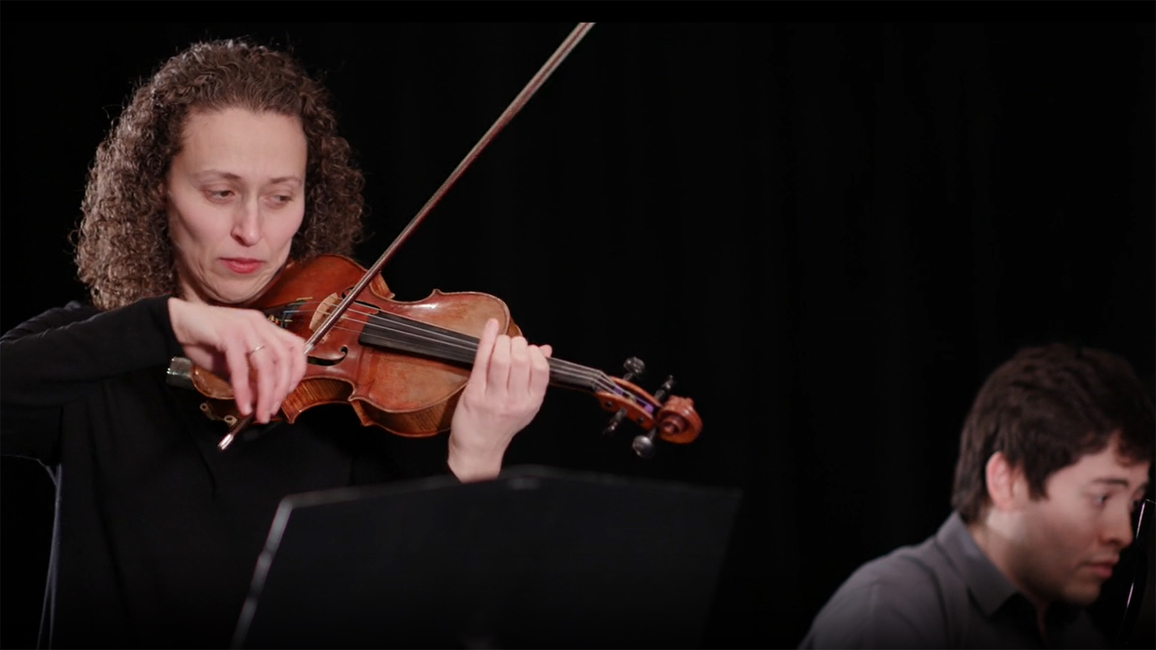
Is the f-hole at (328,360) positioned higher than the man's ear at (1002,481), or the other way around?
the f-hole at (328,360)

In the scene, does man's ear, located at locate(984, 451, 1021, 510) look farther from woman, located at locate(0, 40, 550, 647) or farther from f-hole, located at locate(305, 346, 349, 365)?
f-hole, located at locate(305, 346, 349, 365)

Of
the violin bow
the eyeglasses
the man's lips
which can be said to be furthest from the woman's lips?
the man's lips

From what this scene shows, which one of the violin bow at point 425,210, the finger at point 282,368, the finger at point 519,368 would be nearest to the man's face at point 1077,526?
the finger at point 519,368

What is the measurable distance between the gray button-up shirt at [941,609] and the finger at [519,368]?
64cm

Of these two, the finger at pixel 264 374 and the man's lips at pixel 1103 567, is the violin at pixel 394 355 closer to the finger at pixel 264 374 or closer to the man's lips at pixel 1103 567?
the finger at pixel 264 374

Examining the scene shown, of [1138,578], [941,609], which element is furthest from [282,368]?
[941,609]

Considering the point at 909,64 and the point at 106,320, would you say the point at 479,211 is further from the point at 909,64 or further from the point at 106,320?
the point at 106,320

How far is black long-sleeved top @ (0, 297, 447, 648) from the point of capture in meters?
1.43

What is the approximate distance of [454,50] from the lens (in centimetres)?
258

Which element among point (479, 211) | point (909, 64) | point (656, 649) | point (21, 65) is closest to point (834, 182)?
point (909, 64)

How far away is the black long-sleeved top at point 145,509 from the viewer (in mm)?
1431

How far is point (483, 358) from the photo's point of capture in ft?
5.00

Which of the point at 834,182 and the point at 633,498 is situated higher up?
the point at 834,182

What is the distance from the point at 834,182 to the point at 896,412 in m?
0.55
